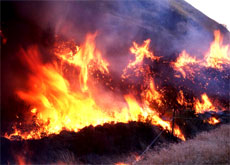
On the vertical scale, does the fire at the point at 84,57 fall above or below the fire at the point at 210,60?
below

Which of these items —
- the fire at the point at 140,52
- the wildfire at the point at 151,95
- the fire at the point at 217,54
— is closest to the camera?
the wildfire at the point at 151,95

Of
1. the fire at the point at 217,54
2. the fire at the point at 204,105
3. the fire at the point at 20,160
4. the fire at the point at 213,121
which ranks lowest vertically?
the fire at the point at 20,160

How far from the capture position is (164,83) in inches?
538

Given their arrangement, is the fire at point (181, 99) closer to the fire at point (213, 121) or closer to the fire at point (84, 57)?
the fire at point (213, 121)

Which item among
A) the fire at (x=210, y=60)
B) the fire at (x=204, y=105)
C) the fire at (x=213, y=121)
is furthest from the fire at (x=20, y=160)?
the fire at (x=210, y=60)

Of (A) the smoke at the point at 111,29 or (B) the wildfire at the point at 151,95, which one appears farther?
(B) the wildfire at the point at 151,95

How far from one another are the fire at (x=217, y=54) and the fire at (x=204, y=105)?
Result: 5.97 ft

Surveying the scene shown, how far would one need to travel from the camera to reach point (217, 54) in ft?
56.2

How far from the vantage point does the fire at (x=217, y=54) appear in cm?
1631

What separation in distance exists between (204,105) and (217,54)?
3.82 metres

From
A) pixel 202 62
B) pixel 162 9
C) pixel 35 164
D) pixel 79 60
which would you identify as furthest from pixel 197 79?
pixel 35 164

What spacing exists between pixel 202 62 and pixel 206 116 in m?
3.67

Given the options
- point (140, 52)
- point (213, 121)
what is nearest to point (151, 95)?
point (140, 52)

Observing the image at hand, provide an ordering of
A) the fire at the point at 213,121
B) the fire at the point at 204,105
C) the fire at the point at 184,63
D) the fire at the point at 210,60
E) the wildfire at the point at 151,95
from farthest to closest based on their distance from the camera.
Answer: the fire at the point at 210,60, the fire at the point at 184,63, the fire at the point at 204,105, the fire at the point at 213,121, the wildfire at the point at 151,95
